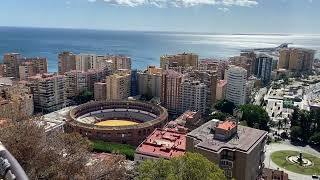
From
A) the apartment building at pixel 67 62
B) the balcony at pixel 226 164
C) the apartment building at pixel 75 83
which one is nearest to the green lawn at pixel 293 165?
the balcony at pixel 226 164

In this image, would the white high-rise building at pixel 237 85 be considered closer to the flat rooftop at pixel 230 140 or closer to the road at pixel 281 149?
the road at pixel 281 149

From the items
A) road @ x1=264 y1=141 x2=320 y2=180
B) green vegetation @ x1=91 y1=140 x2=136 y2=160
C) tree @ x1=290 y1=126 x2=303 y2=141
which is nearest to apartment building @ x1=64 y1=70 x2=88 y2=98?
green vegetation @ x1=91 y1=140 x2=136 y2=160

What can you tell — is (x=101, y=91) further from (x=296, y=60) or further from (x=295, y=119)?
(x=296, y=60)

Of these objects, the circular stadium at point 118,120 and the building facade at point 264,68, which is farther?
the building facade at point 264,68

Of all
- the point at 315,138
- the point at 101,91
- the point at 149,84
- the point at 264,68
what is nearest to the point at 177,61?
the point at 149,84

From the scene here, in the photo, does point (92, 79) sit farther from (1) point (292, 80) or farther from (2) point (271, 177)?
(1) point (292, 80)

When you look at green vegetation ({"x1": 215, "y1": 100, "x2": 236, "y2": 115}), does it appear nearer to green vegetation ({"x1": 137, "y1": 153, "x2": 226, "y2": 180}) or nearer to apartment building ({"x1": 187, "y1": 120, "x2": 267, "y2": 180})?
apartment building ({"x1": 187, "y1": 120, "x2": 267, "y2": 180})

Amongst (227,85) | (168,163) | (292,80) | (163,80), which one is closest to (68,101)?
(163,80)
